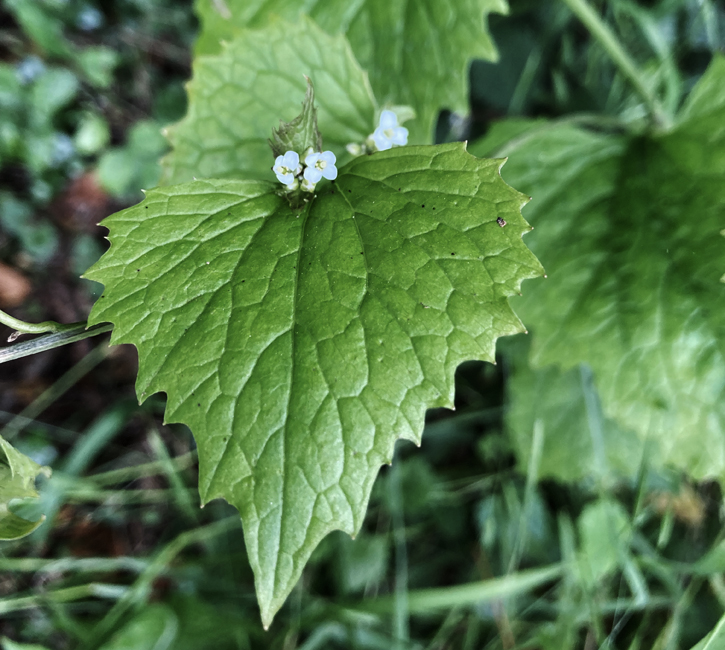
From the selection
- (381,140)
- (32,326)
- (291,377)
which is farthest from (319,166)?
(32,326)

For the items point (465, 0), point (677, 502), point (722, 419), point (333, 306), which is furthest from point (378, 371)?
point (677, 502)

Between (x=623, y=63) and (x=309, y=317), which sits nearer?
(x=309, y=317)

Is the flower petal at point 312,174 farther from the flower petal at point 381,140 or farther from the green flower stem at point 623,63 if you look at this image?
the green flower stem at point 623,63

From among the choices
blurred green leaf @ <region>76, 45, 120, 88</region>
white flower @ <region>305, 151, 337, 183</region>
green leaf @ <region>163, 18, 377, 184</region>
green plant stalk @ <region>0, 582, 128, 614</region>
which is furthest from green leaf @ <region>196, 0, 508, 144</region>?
green plant stalk @ <region>0, 582, 128, 614</region>

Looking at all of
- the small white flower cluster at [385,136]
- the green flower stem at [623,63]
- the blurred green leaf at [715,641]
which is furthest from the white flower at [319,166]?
the blurred green leaf at [715,641]

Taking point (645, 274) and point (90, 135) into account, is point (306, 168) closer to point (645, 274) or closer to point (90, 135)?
point (645, 274)

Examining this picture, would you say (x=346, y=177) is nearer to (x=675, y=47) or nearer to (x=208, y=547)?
(x=208, y=547)

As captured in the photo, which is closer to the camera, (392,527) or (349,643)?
(349,643)
